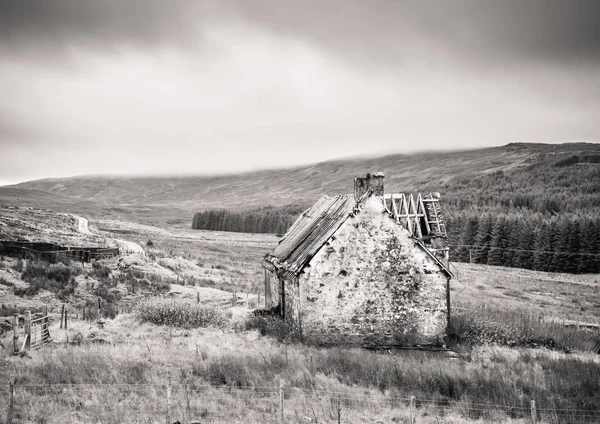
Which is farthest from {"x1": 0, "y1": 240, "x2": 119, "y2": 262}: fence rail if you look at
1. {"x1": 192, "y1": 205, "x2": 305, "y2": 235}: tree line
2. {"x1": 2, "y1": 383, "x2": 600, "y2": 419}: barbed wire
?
{"x1": 192, "y1": 205, "x2": 305, "y2": 235}: tree line

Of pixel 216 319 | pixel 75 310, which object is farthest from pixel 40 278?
pixel 216 319

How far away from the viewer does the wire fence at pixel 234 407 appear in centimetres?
1133

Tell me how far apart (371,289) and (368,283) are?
0.84 ft

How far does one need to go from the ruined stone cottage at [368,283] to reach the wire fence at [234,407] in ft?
20.8

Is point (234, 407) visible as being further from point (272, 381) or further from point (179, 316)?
point (179, 316)

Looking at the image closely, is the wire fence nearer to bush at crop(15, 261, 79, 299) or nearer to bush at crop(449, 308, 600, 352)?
bush at crop(449, 308, 600, 352)

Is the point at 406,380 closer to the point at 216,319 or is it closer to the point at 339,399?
the point at 339,399

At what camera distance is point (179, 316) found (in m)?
22.1

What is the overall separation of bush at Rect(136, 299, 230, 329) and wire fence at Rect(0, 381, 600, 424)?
828cm

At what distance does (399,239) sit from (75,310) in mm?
14524

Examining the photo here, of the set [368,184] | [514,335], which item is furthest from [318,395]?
[514,335]

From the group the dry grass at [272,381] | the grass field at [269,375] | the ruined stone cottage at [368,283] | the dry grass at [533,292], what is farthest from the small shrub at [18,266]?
the dry grass at [533,292]

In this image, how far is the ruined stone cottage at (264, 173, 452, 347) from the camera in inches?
806

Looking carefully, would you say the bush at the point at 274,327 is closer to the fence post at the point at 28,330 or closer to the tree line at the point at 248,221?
the fence post at the point at 28,330
